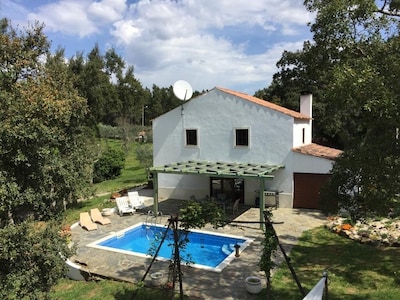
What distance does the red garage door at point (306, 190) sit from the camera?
68.4 ft

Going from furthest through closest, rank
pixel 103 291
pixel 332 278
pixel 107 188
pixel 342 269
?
pixel 107 188 → pixel 342 269 → pixel 332 278 → pixel 103 291

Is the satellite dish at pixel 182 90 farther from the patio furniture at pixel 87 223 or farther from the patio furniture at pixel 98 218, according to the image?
the patio furniture at pixel 87 223

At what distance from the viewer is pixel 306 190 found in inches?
836

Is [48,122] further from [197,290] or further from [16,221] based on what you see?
[197,290]

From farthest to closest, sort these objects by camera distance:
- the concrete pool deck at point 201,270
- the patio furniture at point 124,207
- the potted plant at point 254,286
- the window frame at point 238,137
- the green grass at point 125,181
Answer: the green grass at point 125,181 → the window frame at point 238,137 → the patio furniture at point 124,207 → the concrete pool deck at point 201,270 → the potted plant at point 254,286

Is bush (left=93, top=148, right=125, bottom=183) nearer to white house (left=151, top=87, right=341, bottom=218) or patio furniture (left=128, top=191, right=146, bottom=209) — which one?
white house (left=151, top=87, right=341, bottom=218)

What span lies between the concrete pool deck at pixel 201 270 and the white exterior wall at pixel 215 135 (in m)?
3.44

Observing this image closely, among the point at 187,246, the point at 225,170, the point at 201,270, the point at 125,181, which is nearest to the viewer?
the point at 201,270

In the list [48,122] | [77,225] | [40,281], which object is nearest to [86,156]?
[77,225]

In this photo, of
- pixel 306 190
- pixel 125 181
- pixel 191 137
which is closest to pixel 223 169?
pixel 191 137

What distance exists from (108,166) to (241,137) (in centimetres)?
1836

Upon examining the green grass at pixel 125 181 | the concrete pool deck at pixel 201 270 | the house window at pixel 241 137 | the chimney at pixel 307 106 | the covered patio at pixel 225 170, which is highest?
the chimney at pixel 307 106

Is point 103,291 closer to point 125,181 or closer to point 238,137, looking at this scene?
point 238,137

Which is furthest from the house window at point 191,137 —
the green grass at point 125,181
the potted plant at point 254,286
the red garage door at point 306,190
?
the potted plant at point 254,286
